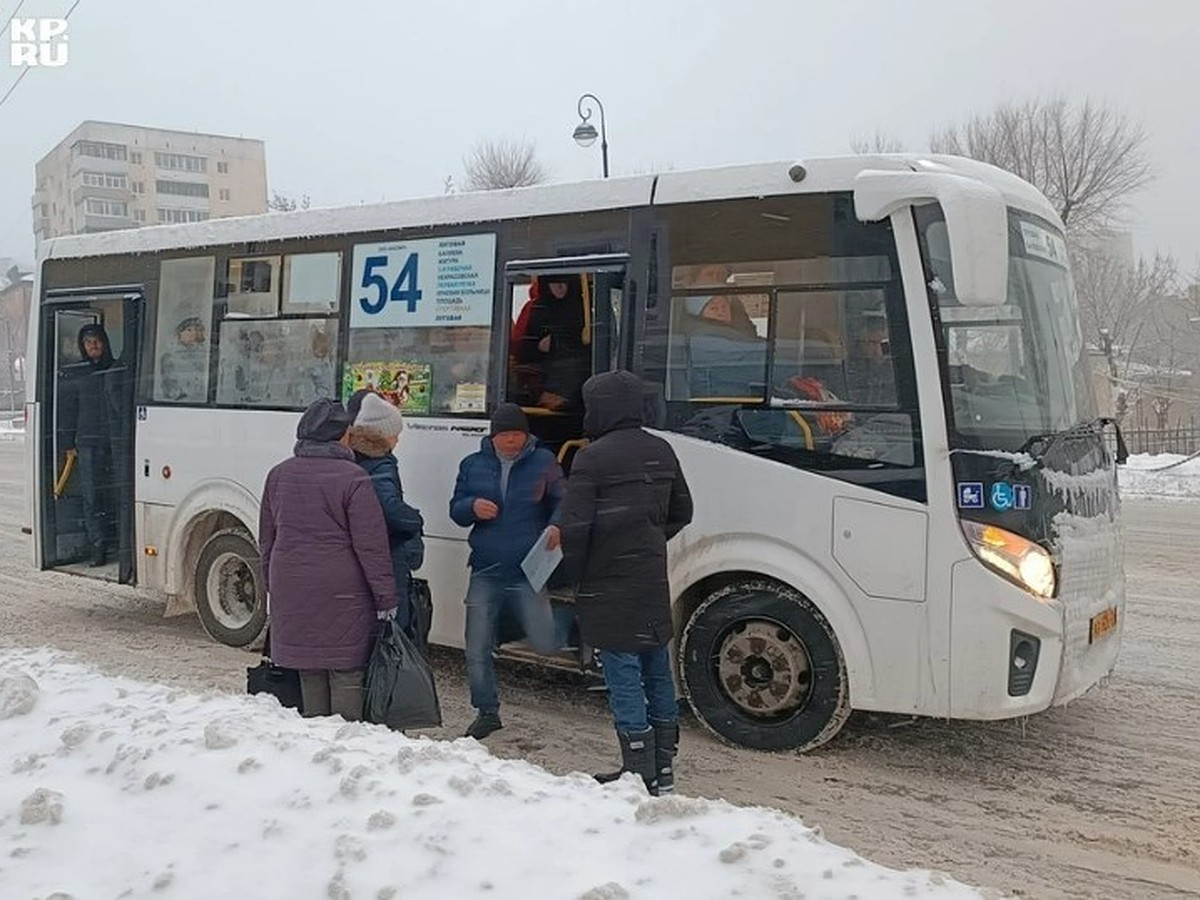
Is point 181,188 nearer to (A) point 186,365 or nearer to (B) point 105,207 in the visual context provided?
(B) point 105,207

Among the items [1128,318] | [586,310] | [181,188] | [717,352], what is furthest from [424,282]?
[181,188]

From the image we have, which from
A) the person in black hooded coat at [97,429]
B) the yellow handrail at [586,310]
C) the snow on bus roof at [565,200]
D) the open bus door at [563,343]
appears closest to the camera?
the snow on bus roof at [565,200]

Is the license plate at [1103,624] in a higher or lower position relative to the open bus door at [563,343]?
lower

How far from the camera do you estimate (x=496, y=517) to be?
5.80 m

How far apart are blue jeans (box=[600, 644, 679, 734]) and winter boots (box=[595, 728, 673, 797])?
0.03 metres

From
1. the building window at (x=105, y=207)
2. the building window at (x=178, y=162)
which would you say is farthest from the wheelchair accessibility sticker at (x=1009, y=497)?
the building window at (x=178, y=162)

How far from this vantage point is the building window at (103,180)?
8619cm

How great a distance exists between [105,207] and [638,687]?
9384cm

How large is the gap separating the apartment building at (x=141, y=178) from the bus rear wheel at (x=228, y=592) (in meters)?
83.6

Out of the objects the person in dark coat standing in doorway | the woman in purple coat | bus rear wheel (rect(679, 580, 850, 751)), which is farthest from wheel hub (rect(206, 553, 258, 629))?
the person in dark coat standing in doorway

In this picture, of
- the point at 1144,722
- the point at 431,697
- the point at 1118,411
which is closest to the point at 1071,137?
the point at 1118,411

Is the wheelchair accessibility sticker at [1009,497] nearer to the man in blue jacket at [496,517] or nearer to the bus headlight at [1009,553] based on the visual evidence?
the bus headlight at [1009,553]

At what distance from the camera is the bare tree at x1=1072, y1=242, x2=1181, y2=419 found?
114 feet

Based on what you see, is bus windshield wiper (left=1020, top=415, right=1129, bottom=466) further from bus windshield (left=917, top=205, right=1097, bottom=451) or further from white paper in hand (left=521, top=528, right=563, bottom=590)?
white paper in hand (left=521, top=528, right=563, bottom=590)
